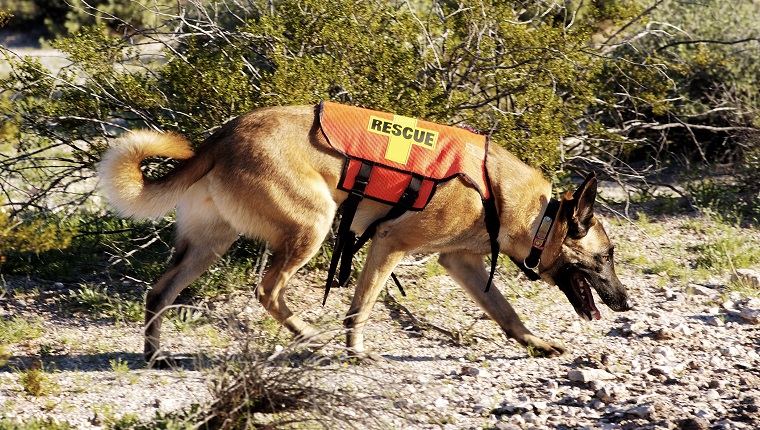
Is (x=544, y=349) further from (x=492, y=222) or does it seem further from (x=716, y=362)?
(x=716, y=362)

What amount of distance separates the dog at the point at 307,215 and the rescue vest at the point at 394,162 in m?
0.06

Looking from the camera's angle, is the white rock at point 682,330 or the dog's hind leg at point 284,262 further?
the white rock at point 682,330

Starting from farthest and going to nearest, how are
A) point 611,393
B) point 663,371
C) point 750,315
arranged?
point 750,315
point 663,371
point 611,393

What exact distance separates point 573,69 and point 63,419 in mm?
4353

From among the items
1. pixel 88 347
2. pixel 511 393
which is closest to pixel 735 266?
pixel 511 393

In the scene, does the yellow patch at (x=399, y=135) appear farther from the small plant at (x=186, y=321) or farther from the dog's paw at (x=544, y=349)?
the small plant at (x=186, y=321)

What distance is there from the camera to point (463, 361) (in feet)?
17.5

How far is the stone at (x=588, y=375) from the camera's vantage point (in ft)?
15.9

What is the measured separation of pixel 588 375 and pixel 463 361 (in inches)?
32.3

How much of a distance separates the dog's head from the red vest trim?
0.54 m

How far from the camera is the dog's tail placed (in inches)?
188

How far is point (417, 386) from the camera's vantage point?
4789mm

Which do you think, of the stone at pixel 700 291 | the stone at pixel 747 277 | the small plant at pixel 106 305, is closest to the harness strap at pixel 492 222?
the stone at pixel 700 291

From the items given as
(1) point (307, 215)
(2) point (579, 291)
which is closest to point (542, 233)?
(2) point (579, 291)
